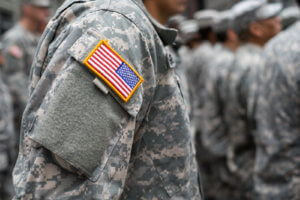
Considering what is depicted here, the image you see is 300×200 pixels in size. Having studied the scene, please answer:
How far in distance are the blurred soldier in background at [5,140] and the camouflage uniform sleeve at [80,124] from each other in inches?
125

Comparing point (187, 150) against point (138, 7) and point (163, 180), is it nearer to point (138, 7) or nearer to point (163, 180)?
point (163, 180)

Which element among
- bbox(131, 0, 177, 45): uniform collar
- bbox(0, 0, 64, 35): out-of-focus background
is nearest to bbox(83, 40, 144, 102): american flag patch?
bbox(131, 0, 177, 45): uniform collar

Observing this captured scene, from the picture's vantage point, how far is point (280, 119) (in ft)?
9.46

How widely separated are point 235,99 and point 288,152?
1221 millimetres

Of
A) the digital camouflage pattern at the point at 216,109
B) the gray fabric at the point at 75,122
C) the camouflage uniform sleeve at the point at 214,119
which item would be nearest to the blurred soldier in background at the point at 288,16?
the digital camouflage pattern at the point at 216,109

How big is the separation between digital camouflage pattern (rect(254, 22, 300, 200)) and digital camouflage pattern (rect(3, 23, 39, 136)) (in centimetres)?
294

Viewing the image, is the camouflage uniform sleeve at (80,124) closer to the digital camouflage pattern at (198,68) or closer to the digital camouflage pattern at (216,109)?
the digital camouflage pattern at (216,109)

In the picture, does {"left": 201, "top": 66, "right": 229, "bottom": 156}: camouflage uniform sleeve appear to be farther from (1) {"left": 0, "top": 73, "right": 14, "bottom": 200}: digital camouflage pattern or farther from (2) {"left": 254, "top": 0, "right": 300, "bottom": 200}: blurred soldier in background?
(1) {"left": 0, "top": 73, "right": 14, "bottom": 200}: digital camouflage pattern

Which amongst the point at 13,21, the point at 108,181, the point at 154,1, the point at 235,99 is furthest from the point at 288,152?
the point at 13,21

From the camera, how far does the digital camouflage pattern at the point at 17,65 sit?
470 cm

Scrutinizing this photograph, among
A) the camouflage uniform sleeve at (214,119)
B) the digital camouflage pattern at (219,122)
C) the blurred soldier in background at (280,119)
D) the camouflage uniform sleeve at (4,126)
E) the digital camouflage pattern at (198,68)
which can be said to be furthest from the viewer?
the digital camouflage pattern at (198,68)

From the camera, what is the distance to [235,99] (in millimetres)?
4047

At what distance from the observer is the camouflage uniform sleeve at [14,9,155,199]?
1.02m

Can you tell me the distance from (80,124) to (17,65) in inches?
157
